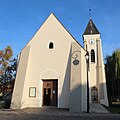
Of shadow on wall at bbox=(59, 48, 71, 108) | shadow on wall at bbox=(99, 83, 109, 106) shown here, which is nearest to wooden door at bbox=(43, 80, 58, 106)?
shadow on wall at bbox=(59, 48, 71, 108)

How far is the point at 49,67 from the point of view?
68.9ft

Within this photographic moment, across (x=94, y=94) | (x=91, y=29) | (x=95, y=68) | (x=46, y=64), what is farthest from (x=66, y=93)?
(x=91, y=29)


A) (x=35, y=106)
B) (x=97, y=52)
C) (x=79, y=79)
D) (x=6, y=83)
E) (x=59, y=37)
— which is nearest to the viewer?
(x=79, y=79)

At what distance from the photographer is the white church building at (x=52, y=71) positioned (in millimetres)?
18984

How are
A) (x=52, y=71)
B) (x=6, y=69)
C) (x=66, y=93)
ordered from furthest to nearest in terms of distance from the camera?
1. (x=6, y=69)
2. (x=52, y=71)
3. (x=66, y=93)

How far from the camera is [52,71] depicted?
20797 millimetres

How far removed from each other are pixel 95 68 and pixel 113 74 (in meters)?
3.31

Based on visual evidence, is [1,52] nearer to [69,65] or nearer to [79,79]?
[69,65]

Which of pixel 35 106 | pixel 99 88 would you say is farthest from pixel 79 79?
pixel 99 88

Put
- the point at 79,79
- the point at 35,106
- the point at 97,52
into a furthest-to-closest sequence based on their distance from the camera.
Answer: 1. the point at 97,52
2. the point at 35,106
3. the point at 79,79

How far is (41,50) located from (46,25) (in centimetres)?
340

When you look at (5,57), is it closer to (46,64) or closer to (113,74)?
(46,64)

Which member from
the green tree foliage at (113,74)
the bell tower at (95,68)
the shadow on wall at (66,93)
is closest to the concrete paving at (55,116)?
the shadow on wall at (66,93)

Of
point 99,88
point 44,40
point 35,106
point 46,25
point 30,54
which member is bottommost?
point 35,106
